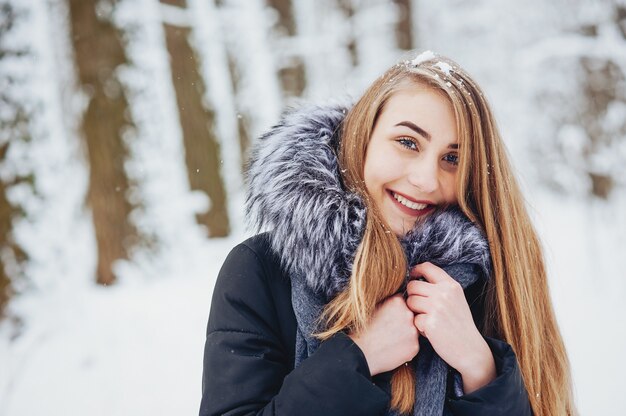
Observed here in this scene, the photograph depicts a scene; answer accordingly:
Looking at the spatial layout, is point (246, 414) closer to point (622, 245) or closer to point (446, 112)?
point (446, 112)

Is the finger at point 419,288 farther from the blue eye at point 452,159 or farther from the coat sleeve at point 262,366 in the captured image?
the blue eye at point 452,159

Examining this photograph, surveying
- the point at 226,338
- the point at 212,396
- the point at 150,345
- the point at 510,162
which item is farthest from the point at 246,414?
the point at 150,345

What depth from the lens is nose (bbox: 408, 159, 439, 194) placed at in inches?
60.6

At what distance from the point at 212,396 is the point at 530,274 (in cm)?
121

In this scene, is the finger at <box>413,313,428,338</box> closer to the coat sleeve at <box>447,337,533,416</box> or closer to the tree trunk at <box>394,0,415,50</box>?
the coat sleeve at <box>447,337,533,416</box>

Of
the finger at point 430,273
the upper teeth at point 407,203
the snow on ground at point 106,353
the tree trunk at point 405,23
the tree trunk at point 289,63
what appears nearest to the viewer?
the finger at point 430,273

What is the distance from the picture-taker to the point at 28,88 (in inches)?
188

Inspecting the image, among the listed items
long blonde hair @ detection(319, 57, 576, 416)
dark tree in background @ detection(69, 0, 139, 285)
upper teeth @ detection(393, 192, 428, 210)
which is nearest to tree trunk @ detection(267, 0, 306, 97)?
dark tree in background @ detection(69, 0, 139, 285)

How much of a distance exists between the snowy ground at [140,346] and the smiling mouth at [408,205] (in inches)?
81.3

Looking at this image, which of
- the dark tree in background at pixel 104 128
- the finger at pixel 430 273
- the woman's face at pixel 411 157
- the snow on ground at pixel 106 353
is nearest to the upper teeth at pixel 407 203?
the woman's face at pixel 411 157

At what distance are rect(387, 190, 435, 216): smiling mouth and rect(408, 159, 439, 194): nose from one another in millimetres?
76

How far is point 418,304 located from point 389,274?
13cm

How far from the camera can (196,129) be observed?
6.35 metres

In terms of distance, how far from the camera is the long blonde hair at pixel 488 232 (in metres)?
1.51
